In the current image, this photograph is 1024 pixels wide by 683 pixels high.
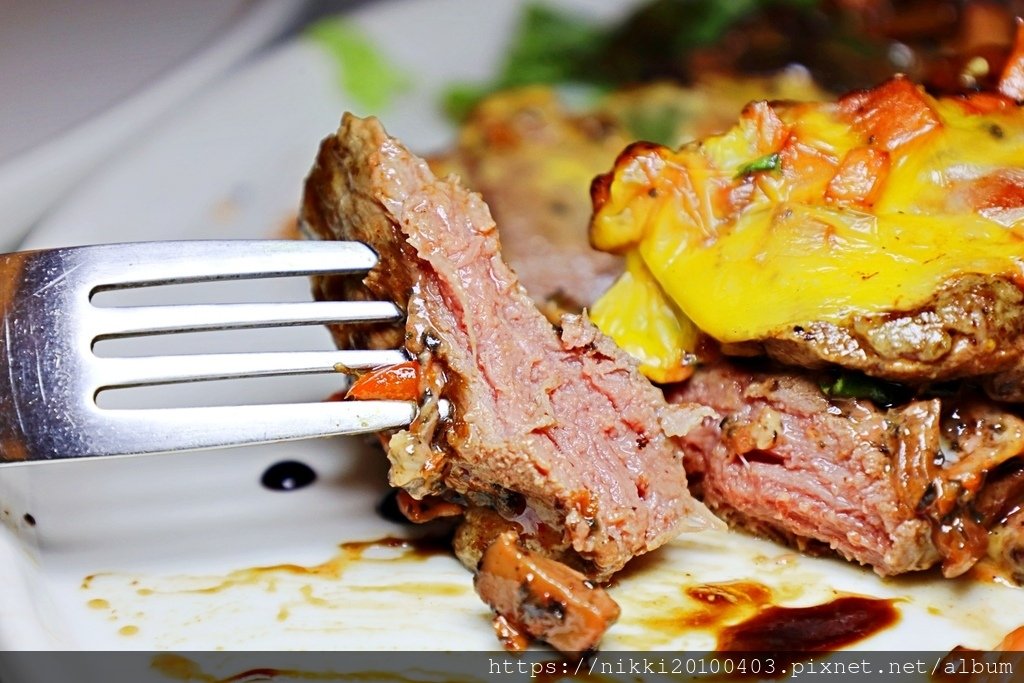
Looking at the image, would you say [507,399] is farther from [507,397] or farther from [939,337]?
[939,337]

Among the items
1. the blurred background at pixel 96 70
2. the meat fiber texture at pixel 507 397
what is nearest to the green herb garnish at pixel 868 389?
the meat fiber texture at pixel 507 397

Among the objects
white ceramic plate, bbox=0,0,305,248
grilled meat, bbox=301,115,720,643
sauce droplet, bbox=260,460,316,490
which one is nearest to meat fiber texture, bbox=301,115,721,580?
grilled meat, bbox=301,115,720,643

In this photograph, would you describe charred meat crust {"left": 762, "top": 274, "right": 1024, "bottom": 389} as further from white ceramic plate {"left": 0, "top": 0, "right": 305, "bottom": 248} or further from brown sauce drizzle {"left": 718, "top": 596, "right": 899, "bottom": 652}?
white ceramic plate {"left": 0, "top": 0, "right": 305, "bottom": 248}

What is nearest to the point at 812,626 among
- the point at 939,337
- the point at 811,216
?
the point at 939,337

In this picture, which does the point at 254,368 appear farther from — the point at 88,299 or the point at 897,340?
the point at 897,340

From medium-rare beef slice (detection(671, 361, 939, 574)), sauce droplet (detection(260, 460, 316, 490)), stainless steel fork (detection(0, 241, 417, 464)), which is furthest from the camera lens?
sauce droplet (detection(260, 460, 316, 490))

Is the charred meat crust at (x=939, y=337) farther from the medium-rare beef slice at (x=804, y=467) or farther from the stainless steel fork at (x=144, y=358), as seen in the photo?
the stainless steel fork at (x=144, y=358)
